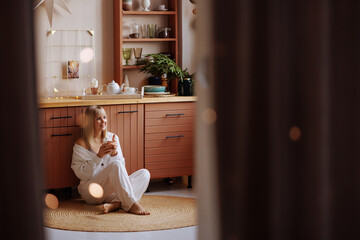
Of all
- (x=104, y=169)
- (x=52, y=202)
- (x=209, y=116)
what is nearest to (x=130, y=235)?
(x=104, y=169)

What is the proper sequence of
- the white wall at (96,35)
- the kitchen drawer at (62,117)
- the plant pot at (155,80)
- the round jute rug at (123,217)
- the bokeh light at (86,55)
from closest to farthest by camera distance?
the round jute rug at (123,217), the kitchen drawer at (62,117), the white wall at (96,35), the bokeh light at (86,55), the plant pot at (155,80)

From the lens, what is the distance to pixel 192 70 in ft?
17.0

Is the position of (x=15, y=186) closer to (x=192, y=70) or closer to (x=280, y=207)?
(x=280, y=207)

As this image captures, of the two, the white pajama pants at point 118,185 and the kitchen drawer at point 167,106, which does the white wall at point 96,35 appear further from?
the white pajama pants at point 118,185

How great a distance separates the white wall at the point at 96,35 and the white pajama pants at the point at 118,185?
1013 mm

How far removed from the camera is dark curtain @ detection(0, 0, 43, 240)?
4.97 ft

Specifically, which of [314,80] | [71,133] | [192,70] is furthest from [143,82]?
[314,80]

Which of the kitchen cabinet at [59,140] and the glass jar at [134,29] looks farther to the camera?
the glass jar at [134,29]

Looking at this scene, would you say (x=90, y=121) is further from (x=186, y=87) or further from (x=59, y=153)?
(x=186, y=87)

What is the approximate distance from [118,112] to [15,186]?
9.71 feet

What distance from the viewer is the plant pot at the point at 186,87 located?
482 cm

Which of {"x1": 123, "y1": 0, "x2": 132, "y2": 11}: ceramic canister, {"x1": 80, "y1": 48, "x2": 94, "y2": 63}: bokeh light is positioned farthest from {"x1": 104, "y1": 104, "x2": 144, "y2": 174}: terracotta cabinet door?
{"x1": 123, "y1": 0, "x2": 132, "y2": 11}: ceramic canister

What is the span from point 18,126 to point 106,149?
2643mm

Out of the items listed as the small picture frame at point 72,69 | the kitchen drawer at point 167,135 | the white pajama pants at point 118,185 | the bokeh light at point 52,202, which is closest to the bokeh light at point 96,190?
the white pajama pants at point 118,185
